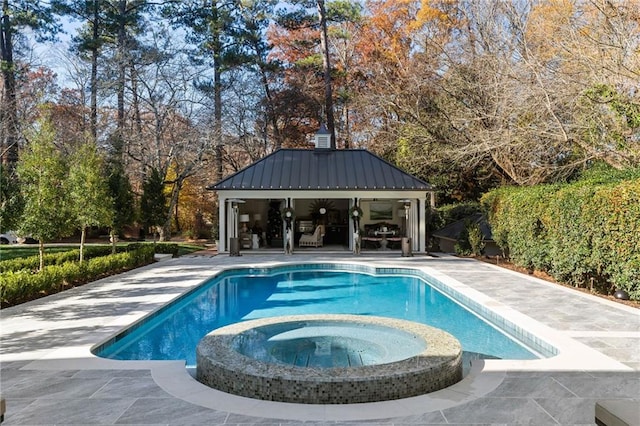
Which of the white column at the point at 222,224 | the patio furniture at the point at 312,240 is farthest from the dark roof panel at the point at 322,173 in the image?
the patio furniture at the point at 312,240

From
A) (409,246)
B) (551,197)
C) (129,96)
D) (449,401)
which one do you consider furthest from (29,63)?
(449,401)

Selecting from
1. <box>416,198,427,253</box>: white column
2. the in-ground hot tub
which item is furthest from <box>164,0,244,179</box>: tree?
the in-ground hot tub

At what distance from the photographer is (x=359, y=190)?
17.4 metres

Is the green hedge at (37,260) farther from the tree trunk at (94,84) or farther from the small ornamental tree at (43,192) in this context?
the tree trunk at (94,84)

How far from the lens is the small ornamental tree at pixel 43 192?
31.7 feet

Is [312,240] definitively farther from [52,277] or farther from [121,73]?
[121,73]

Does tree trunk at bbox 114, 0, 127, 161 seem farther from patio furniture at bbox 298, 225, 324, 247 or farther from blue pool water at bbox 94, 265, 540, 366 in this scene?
blue pool water at bbox 94, 265, 540, 366

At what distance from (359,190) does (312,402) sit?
13608 millimetres

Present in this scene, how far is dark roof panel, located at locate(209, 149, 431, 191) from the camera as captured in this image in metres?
17.4

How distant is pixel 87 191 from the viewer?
1162 centimetres

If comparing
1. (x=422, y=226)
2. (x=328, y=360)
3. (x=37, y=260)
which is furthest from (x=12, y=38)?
(x=328, y=360)

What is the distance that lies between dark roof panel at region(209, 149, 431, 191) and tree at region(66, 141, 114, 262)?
550 cm

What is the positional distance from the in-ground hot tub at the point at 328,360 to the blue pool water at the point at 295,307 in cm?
107

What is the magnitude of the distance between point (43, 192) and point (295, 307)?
606cm
